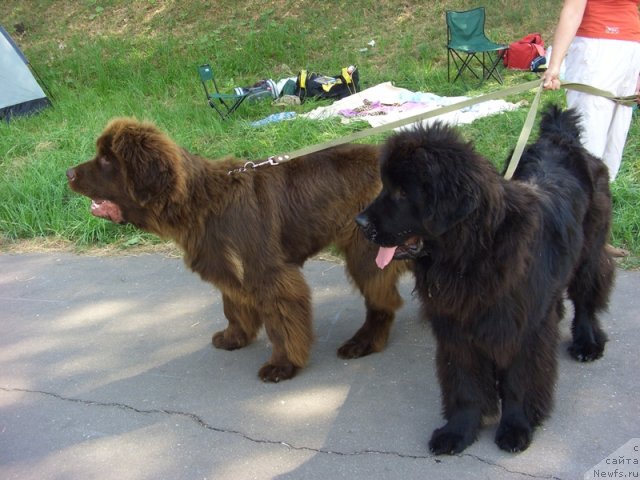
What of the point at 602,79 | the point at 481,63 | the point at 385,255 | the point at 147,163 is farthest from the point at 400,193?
the point at 481,63

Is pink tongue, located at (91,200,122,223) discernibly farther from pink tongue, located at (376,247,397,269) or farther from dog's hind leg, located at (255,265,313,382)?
pink tongue, located at (376,247,397,269)

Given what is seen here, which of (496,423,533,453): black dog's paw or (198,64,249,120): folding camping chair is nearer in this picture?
(496,423,533,453): black dog's paw

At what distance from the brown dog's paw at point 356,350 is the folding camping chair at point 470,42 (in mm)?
6892

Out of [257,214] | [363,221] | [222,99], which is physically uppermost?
[363,221]

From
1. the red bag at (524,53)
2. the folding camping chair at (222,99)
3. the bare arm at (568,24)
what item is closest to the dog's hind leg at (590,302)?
the bare arm at (568,24)

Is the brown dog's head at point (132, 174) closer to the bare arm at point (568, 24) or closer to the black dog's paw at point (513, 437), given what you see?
the black dog's paw at point (513, 437)

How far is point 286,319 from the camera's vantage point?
3.79 metres

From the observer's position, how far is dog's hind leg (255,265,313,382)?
3.75m

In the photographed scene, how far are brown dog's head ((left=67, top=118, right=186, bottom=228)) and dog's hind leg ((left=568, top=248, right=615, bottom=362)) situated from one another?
233 cm

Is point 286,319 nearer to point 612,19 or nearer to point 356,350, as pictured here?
point 356,350

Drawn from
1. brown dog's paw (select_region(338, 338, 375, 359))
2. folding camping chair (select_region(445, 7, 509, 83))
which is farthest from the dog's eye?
folding camping chair (select_region(445, 7, 509, 83))

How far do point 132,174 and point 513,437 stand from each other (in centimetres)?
239

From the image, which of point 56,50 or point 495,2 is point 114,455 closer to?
point 495,2

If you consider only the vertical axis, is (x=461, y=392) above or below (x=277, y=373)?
above
